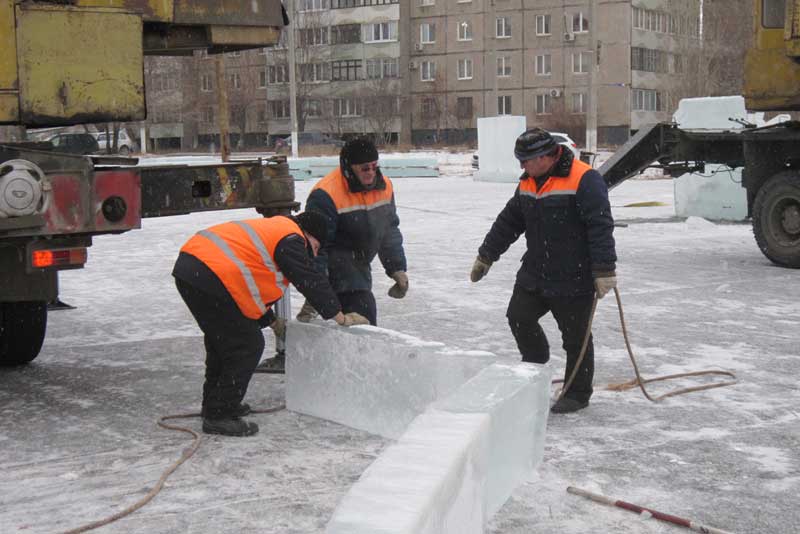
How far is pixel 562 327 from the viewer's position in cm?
603

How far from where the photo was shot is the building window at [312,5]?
71250 millimetres

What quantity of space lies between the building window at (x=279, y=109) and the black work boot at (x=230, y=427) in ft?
223

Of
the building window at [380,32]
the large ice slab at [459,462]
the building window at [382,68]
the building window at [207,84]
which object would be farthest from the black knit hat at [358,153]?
the building window at [207,84]

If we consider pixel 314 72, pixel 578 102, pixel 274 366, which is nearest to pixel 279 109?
pixel 314 72

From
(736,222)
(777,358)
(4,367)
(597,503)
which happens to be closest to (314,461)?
(597,503)

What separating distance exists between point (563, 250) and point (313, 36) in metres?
68.0

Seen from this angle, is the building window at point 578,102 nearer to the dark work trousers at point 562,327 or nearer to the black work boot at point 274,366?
the black work boot at point 274,366

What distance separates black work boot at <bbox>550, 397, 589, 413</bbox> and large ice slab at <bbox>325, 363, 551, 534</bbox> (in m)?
1.18

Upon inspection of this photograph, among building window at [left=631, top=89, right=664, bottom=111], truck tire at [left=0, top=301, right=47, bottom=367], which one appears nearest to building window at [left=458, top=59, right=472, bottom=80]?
building window at [left=631, top=89, right=664, bottom=111]

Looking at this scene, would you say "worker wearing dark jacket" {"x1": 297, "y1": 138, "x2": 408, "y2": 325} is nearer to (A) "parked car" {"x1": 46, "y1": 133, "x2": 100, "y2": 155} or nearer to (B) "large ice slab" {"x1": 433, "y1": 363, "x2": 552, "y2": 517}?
(B) "large ice slab" {"x1": 433, "y1": 363, "x2": 552, "y2": 517}

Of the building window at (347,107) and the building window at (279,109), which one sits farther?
the building window at (279,109)

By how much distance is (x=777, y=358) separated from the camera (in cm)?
718

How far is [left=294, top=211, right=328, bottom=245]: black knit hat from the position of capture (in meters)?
5.51

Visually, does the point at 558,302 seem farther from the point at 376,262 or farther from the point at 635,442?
the point at 376,262
